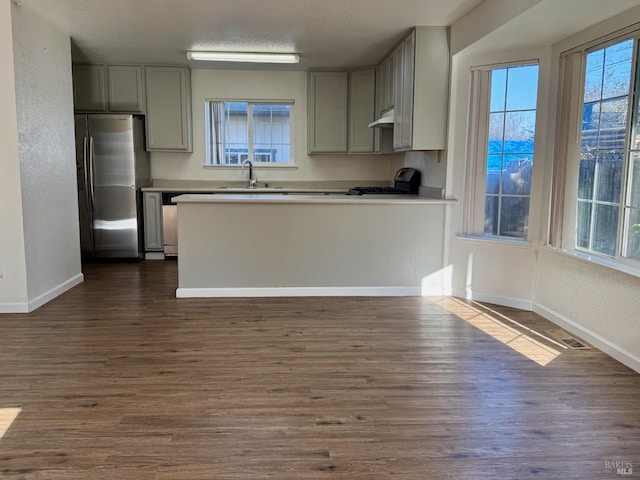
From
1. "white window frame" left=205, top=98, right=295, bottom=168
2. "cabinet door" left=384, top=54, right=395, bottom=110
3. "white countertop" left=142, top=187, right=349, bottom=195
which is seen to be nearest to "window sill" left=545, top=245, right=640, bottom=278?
"cabinet door" left=384, top=54, right=395, bottom=110

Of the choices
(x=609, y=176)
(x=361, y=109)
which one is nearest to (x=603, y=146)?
(x=609, y=176)

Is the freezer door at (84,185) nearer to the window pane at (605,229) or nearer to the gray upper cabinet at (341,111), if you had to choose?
the gray upper cabinet at (341,111)

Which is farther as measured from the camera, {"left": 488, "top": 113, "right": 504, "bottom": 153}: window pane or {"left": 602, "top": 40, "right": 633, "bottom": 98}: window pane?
{"left": 488, "top": 113, "right": 504, "bottom": 153}: window pane

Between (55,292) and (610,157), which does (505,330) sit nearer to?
(610,157)

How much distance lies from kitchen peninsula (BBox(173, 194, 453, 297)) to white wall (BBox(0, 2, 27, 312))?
1225mm

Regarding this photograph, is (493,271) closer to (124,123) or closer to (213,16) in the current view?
(213,16)

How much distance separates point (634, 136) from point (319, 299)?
8.65 feet

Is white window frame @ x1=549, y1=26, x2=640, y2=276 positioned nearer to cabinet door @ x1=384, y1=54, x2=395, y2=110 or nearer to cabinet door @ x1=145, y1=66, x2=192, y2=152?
cabinet door @ x1=384, y1=54, x2=395, y2=110

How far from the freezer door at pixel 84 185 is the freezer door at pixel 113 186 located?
0.05 metres

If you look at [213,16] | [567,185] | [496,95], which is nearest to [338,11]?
[213,16]

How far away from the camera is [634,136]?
305cm

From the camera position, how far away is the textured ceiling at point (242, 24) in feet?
12.7

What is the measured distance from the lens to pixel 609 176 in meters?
3.30

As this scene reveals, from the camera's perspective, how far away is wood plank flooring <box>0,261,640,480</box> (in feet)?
6.44
